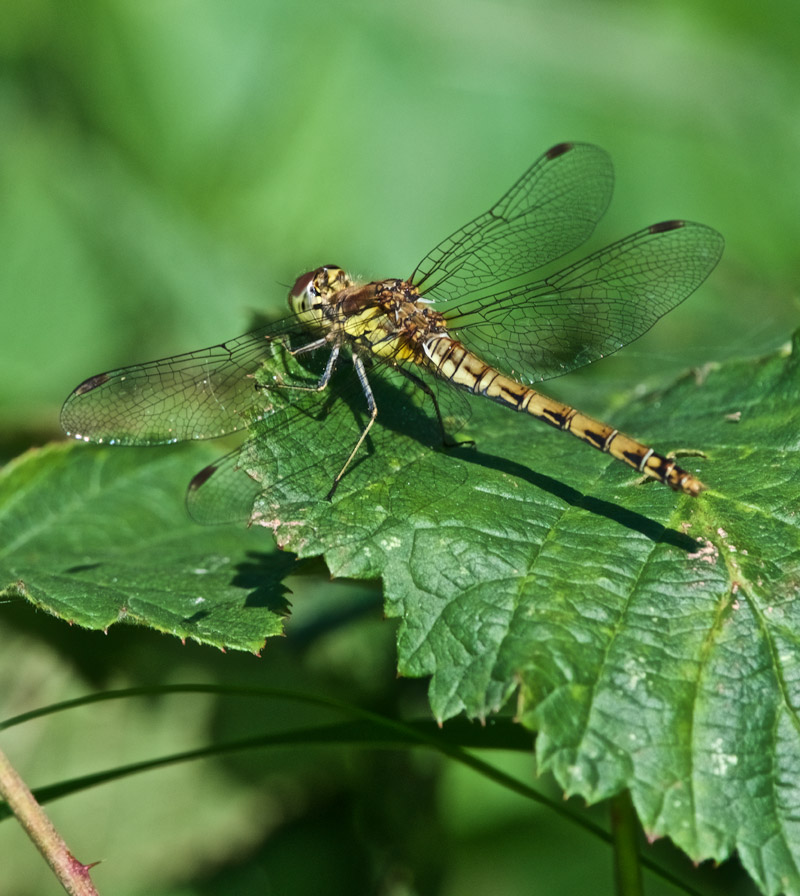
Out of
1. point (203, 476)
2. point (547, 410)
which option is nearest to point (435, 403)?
point (547, 410)

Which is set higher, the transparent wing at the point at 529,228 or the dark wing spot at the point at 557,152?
the dark wing spot at the point at 557,152

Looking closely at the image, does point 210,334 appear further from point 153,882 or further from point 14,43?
point 153,882

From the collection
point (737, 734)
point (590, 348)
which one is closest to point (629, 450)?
point (590, 348)

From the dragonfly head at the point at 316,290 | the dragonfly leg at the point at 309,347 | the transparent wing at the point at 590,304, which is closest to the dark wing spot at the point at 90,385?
the dragonfly leg at the point at 309,347

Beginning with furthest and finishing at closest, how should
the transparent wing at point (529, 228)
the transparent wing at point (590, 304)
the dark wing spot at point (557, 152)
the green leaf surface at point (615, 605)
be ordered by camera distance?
the dark wing spot at point (557, 152) → the transparent wing at point (529, 228) → the transparent wing at point (590, 304) → the green leaf surface at point (615, 605)

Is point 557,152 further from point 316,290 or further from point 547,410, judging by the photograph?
point 547,410

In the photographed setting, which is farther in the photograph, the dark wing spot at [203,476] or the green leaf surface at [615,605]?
the dark wing spot at [203,476]

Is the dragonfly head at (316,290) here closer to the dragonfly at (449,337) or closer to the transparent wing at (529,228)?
the dragonfly at (449,337)

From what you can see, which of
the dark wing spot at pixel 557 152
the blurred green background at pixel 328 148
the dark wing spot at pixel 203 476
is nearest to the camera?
the dark wing spot at pixel 203 476
